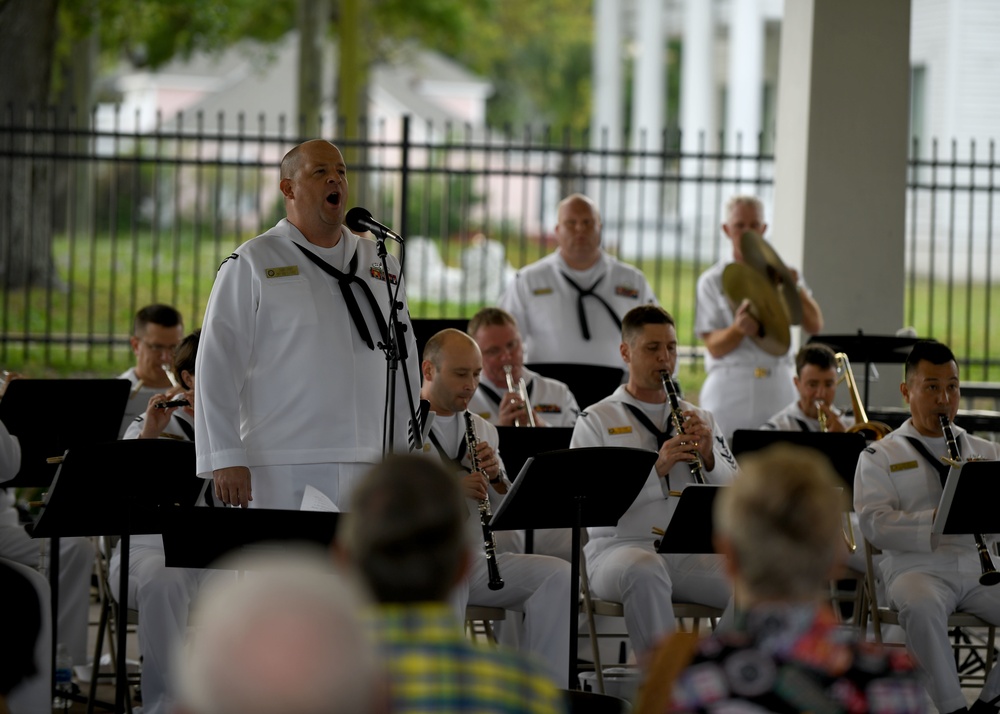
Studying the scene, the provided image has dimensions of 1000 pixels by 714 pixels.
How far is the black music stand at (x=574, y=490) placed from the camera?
5.16m

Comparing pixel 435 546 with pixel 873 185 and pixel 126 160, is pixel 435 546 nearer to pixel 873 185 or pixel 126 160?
pixel 873 185

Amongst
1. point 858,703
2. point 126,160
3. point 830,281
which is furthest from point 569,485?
point 126,160

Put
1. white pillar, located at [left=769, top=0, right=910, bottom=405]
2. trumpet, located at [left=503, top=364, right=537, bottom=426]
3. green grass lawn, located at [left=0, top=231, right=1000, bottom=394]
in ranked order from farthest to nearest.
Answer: green grass lawn, located at [left=0, top=231, right=1000, bottom=394] < white pillar, located at [left=769, top=0, right=910, bottom=405] < trumpet, located at [left=503, top=364, right=537, bottom=426]

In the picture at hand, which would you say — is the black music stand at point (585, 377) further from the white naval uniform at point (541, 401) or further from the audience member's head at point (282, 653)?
the audience member's head at point (282, 653)

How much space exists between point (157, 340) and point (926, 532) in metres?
4.06

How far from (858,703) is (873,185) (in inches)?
313

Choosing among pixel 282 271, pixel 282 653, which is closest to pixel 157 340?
pixel 282 271

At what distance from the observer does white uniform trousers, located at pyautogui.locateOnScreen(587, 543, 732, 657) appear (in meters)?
5.86

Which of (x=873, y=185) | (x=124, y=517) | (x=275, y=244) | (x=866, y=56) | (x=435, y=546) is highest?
(x=866, y=56)

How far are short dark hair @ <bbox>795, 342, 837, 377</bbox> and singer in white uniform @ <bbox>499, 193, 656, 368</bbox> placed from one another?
1400 mm

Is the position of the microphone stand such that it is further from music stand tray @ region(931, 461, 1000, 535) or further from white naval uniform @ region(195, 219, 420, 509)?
music stand tray @ region(931, 461, 1000, 535)

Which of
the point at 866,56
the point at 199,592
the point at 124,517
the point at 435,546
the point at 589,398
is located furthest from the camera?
the point at 866,56

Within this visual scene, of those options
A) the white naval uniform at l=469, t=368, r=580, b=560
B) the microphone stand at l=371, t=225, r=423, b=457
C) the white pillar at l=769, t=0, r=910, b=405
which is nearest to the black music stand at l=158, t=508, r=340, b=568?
the microphone stand at l=371, t=225, r=423, b=457

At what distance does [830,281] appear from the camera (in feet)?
32.7
